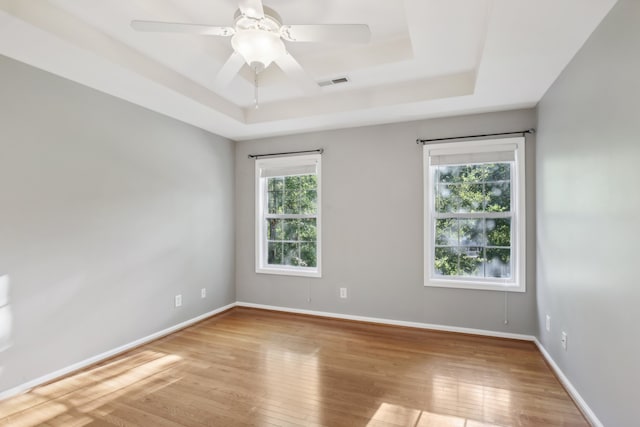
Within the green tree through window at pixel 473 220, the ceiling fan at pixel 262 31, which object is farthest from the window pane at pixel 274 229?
the ceiling fan at pixel 262 31

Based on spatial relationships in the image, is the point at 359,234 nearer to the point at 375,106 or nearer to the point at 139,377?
the point at 375,106

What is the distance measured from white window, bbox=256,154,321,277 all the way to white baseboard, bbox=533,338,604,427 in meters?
2.51

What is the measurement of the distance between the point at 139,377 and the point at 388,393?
1995 millimetres

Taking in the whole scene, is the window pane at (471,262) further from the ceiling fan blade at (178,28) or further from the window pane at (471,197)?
the ceiling fan blade at (178,28)

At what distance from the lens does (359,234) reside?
4.07 metres

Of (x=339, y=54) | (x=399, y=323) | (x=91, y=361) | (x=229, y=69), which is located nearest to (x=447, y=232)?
(x=399, y=323)

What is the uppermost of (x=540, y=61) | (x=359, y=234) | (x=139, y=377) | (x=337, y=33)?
(x=540, y=61)

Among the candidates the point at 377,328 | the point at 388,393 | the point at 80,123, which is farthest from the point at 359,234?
the point at 80,123

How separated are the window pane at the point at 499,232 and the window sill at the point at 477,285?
1.41 ft

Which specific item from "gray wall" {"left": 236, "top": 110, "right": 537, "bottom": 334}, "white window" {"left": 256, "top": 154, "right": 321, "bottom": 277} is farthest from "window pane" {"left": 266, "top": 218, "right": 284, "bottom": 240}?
"gray wall" {"left": 236, "top": 110, "right": 537, "bottom": 334}

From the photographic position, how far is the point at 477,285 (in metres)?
3.54

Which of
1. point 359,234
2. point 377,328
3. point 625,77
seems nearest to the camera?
point 625,77

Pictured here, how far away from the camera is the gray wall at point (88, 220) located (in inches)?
95.3

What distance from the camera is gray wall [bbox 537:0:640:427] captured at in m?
1.64
